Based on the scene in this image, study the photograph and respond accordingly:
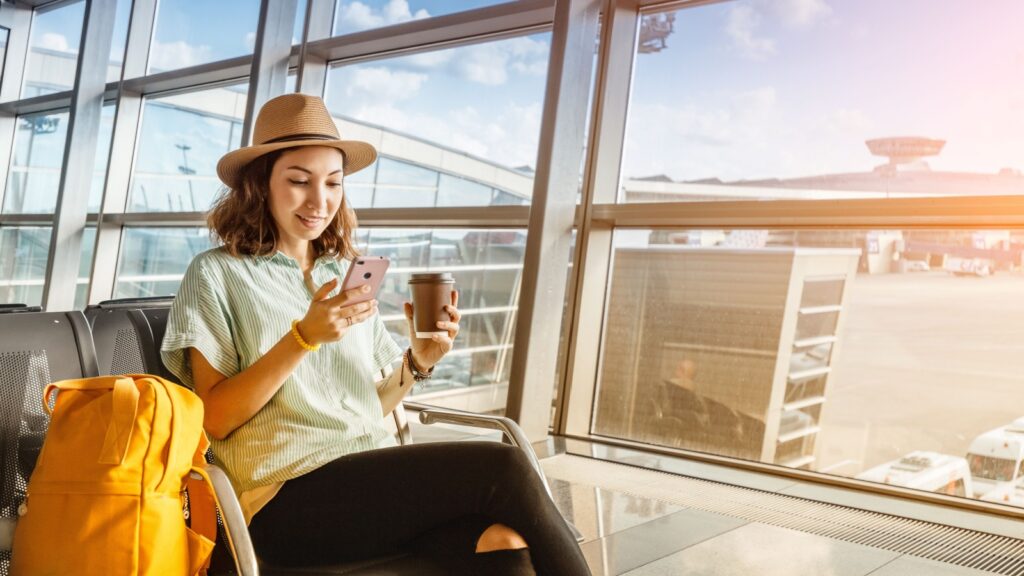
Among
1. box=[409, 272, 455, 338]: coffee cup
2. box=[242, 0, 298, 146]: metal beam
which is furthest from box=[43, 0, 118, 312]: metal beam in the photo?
box=[409, 272, 455, 338]: coffee cup

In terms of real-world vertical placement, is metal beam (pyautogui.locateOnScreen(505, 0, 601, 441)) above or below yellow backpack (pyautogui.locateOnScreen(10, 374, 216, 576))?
above

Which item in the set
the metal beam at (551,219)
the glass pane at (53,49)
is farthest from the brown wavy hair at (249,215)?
the glass pane at (53,49)

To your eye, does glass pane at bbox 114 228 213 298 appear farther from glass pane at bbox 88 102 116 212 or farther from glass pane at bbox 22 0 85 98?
glass pane at bbox 22 0 85 98

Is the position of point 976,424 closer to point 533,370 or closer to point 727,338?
point 727,338

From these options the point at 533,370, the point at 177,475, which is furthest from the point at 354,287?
the point at 533,370

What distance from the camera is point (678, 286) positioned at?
4.23m

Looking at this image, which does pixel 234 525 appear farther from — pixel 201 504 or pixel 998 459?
pixel 998 459

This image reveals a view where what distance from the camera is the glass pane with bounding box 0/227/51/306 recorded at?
8023mm

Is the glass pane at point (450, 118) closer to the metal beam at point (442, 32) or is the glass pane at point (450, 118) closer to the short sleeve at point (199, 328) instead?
the metal beam at point (442, 32)

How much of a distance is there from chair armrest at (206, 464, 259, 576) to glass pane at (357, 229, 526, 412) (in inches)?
138

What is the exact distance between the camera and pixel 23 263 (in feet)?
27.0

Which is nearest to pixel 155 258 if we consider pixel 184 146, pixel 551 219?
pixel 184 146

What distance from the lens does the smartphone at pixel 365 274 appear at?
56.6 inches

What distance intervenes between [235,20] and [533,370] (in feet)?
13.5
